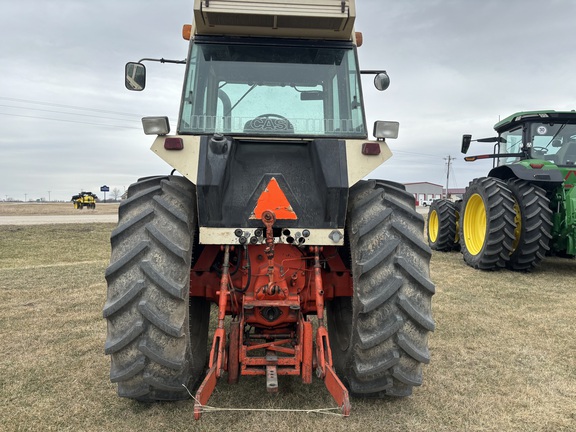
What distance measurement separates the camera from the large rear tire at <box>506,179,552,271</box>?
7.26 meters

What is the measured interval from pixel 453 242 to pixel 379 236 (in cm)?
841

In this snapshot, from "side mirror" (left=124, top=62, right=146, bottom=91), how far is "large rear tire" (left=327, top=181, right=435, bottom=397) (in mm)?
2196

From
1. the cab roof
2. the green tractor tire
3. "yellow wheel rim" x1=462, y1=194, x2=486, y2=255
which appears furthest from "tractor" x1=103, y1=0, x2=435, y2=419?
the cab roof

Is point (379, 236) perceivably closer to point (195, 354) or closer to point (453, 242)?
point (195, 354)

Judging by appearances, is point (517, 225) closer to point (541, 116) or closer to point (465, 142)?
point (465, 142)

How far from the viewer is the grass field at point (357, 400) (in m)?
2.75

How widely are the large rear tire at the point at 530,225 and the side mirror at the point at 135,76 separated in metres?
6.21

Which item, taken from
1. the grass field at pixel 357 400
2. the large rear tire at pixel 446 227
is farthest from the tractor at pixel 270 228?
the large rear tire at pixel 446 227

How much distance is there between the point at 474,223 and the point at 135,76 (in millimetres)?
7369

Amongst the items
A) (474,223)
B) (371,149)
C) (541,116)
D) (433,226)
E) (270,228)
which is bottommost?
(433,226)

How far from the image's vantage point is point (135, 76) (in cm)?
375

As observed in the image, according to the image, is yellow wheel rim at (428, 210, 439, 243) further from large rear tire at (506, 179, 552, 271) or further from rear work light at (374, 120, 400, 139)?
rear work light at (374, 120, 400, 139)

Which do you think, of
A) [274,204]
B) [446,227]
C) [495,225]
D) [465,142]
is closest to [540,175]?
[495,225]

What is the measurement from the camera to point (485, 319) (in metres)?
5.05
